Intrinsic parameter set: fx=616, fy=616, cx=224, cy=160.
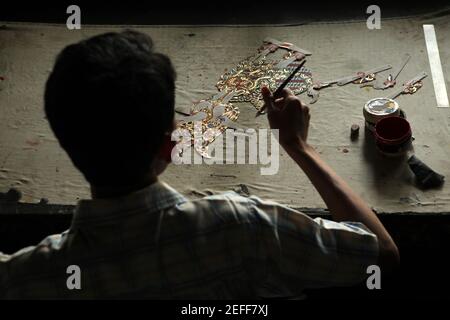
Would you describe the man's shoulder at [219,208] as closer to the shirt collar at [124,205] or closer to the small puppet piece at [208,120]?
the shirt collar at [124,205]

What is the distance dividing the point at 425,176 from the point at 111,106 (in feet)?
3.11

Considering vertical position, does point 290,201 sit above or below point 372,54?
below

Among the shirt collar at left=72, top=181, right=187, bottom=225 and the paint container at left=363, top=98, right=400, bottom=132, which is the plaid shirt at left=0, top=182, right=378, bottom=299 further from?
the paint container at left=363, top=98, right=400, bottom=132

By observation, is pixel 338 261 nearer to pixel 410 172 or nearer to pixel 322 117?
pixel 410 172

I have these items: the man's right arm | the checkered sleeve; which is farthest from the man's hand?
the checkered sleeve

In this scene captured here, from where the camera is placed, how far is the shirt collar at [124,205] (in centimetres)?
92

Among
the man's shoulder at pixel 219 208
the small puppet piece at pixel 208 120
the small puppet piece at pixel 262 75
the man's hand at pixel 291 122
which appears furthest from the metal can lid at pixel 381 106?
the man's shoulder at pixel 219 208

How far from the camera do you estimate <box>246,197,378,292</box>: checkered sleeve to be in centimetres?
97

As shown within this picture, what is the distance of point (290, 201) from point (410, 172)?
0.32 metres

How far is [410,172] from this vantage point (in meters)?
1.57

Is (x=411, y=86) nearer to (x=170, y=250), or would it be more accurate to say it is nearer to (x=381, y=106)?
(x=381, y=106)

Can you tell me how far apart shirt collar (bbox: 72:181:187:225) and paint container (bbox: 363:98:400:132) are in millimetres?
878
